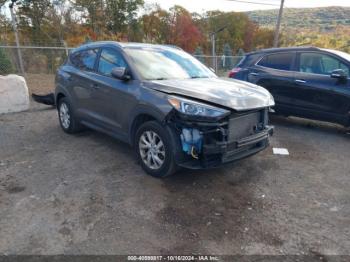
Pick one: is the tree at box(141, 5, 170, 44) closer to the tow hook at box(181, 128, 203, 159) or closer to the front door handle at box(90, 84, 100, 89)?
the front door handle at box(90, 84, 100, 89)

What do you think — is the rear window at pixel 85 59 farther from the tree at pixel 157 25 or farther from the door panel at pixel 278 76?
the tree at pixel 157 25

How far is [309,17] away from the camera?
226 feet

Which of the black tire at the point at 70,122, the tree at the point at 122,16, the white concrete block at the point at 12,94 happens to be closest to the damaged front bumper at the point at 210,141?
the black tire at the point at 70,122

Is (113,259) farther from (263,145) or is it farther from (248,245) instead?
(263,145)

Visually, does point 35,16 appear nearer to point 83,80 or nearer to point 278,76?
point 83,80

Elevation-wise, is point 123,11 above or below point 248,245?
above

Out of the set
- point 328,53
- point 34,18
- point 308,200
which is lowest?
point 308,200

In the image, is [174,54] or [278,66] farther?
[278,66]

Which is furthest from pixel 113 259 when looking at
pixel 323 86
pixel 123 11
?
pixel 123 11


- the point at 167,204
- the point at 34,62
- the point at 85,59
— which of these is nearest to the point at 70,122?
the point at 85,59

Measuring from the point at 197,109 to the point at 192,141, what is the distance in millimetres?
398

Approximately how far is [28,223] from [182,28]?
146 ft

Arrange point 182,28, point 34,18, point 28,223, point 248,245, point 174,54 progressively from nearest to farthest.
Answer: point 248,245 < point 28,223 < point 174,54 < point 34,18 < point 182,28

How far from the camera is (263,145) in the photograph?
4.41 metres
